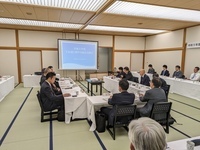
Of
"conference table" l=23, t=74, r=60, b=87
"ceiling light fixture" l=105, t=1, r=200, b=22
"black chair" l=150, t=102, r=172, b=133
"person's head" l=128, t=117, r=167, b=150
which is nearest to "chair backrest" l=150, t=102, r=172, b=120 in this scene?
"black chair" l=150, t=102, r=172, b=133

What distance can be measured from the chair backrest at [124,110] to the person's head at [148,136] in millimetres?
1655

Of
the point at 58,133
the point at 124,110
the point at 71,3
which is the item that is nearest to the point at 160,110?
the point at 124,110

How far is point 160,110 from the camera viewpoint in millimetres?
2711

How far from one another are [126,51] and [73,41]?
371 cm

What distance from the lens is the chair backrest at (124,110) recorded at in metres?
2.56

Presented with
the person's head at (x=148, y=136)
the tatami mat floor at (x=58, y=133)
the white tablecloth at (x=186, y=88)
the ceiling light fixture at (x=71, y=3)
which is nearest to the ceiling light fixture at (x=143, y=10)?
the ceiling light fixture at (x=71, y=3)

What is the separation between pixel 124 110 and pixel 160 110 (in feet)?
2.24

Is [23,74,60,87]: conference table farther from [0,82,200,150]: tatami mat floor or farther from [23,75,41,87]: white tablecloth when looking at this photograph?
[0,82,200,150]: tatami mat floor

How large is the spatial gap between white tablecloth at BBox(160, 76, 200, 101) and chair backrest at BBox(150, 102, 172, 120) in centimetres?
309

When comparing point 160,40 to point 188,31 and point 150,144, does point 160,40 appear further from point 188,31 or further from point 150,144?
point 150,144

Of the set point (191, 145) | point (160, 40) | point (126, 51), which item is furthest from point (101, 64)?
point (191, 145)

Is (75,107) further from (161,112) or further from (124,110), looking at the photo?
(161,112)

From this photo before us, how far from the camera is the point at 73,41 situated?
863cm

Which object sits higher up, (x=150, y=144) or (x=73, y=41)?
(x=73, y=41)
